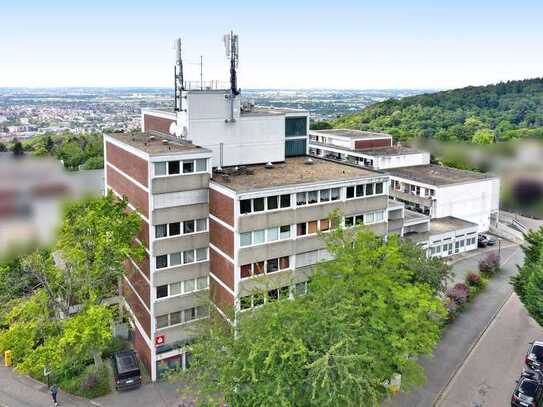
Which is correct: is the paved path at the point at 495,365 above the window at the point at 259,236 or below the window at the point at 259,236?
below

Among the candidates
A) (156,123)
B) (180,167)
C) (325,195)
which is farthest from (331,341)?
(156,123)

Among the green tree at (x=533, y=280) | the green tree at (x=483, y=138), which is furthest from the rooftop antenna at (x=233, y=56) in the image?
the green tree at (x=483, y=138)

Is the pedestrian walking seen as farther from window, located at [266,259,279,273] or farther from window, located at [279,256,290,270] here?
window, located at [279,256,290,270]

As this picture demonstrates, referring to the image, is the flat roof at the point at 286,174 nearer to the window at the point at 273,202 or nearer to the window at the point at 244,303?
the window at the point at 273,202

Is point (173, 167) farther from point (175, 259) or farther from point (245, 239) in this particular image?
point (245, 239)

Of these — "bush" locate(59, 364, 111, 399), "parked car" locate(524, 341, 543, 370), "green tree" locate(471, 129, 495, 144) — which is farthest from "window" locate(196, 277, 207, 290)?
"green tree" locate(471, 129, 495, 144)

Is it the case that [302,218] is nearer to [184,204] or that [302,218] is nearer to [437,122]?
[184,204]
